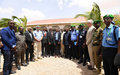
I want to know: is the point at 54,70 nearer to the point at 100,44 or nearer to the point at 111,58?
the point at 100,44

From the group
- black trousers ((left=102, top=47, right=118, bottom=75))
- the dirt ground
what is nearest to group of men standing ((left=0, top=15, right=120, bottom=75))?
black trousers ((left=102, top=47, right=118, bottom=75))

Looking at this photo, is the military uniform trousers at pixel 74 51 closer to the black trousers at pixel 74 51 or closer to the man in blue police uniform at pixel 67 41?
the black trousers at pixel 74 51

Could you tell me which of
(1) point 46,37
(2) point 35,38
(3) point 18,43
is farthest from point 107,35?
(1) point 46,37

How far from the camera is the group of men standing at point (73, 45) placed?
9.29 feet

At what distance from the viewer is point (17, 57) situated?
504 cm

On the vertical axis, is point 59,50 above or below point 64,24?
below

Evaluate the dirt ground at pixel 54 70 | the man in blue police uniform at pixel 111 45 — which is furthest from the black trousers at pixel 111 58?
the dirt ground at pixel 54 70

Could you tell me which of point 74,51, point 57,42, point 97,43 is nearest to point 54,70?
point 97,43

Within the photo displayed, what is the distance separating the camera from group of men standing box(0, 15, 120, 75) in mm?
2830

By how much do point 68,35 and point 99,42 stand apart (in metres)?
3.28

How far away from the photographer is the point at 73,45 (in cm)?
686


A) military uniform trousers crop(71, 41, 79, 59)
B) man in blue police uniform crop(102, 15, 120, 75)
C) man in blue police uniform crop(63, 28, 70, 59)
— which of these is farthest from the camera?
man in blue police uniform crop(63, 28, 70, 59)

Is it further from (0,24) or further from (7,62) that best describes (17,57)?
(0,24)

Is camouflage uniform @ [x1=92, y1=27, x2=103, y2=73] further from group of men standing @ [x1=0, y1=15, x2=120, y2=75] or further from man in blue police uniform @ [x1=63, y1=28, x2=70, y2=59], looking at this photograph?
man in blue police uniform @ [x1=63, y1=28, x2=70, y2=59]
